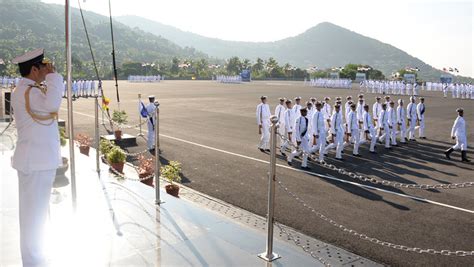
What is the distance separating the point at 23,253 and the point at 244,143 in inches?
432

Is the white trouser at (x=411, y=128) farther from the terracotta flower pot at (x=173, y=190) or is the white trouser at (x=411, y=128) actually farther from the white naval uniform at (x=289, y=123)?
the terracotta flower pot at (x=173, y=190)

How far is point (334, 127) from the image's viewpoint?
12.9 meters

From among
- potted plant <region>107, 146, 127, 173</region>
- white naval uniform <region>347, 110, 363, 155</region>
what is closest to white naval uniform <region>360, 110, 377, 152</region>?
white naval uniform <region>347, 110, 363, 155</region>

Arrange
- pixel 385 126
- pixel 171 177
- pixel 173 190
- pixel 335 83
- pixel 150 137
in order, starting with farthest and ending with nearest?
pixel 335 83, pixel 385 126, pixel 150 137, pixel 171 177, pixel 173 190

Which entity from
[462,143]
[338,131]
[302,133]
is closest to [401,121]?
[462,143]

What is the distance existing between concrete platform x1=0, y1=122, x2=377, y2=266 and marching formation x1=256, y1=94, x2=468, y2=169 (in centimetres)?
529

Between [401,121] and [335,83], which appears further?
[335,83]

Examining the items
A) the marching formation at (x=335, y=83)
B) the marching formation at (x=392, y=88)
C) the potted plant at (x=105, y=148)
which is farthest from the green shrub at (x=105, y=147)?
the marching formation at (x=335, y=83)

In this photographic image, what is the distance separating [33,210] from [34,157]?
516mm

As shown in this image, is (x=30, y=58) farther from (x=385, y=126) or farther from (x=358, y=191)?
(x=385, y=126)

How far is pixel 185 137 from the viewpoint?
15695 millimetres

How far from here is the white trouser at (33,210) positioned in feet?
13.0

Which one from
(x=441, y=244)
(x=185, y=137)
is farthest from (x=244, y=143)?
(x=441, y=244)

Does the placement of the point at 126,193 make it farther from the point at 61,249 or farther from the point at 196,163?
the point at 196,163
